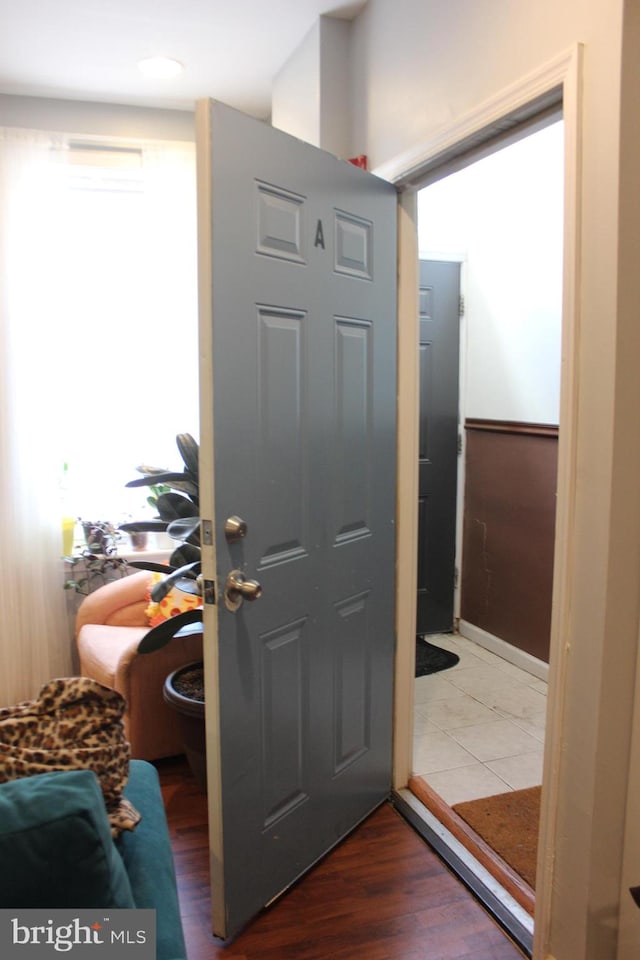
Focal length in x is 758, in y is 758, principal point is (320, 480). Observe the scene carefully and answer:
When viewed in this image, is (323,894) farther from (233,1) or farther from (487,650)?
(233,1)

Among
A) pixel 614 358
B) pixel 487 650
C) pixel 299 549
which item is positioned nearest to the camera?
pixel 614 358

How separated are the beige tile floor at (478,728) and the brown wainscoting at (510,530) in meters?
0.21

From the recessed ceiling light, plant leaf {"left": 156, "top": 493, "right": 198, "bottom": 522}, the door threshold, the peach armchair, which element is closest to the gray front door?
the door threshold

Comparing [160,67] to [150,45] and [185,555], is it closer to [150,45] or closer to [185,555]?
[150,45]

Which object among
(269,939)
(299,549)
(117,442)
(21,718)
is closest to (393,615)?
(299,549)

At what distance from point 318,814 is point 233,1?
250 centimetres

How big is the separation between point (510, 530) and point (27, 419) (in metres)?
2.26

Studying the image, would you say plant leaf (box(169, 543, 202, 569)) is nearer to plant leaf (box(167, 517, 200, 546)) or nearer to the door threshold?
plant leaf (box(167, 517, 200, 546))

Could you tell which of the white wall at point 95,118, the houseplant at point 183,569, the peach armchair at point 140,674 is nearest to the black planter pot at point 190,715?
the houseplant at point 183,569

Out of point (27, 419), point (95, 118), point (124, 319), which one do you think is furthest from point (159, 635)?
point (95, 118)

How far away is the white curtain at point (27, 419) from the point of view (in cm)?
312

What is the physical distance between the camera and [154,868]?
1.30m

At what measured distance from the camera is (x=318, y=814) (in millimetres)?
2176

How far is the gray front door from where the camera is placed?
69.4 inches
